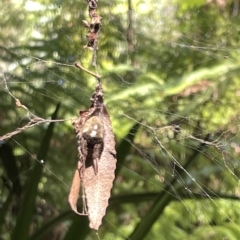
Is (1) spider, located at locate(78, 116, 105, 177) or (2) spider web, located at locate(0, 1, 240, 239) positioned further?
(2) spider web, located at locate(0, 1, 240, 239)

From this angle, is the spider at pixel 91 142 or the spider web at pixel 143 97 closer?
the spider at pixel 91 142

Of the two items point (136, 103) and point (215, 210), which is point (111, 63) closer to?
point (136, 103)

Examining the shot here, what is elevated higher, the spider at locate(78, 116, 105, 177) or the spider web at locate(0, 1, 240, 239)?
the spider at locate(78, 116, 105, 177)

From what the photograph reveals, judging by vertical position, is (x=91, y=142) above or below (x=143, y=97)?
above

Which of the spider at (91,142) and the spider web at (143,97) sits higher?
the spider at (91,142)
